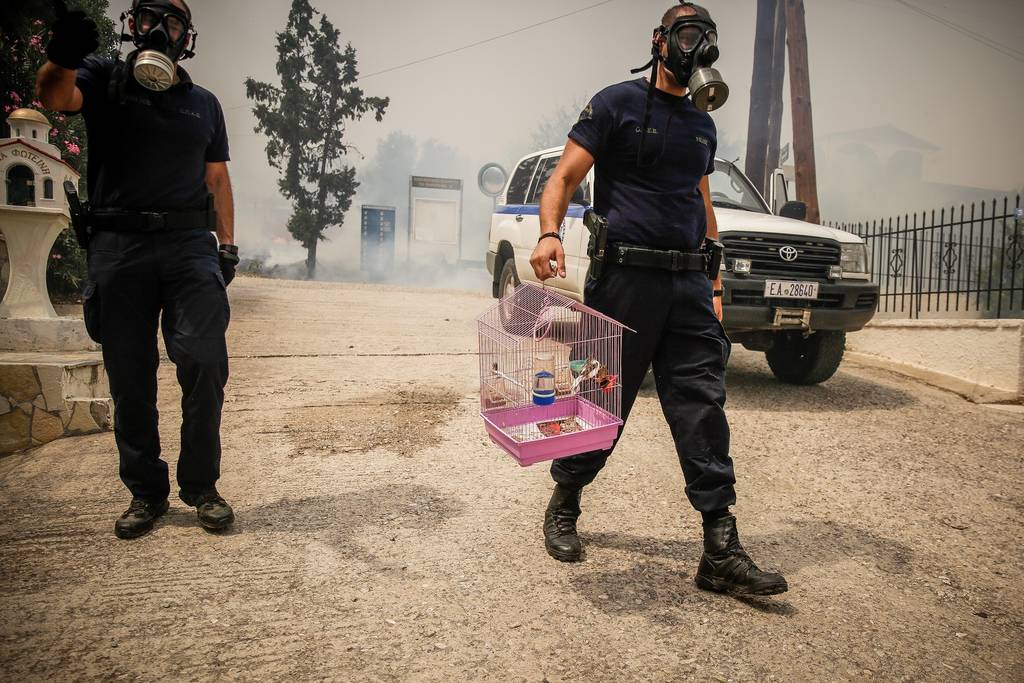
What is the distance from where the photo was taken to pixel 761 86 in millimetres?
17422

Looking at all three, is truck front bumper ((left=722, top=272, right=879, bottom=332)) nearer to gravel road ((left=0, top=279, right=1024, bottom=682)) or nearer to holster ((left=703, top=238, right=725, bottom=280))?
gravel road ((left=0, top=279, right=1024, bottom=682))

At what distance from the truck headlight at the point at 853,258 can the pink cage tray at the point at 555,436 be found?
4.39 meters

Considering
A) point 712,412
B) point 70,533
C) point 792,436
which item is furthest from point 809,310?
point 70,533

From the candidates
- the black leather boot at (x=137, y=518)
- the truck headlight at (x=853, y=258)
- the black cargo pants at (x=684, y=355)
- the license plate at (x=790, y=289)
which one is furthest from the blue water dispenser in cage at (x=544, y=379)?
the truck headlight at (x=853, y=258)

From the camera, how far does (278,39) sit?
27.3 metres

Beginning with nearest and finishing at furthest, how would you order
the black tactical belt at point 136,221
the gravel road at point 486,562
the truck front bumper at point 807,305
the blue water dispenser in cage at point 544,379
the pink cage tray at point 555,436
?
the gravel road at point 486,562 → the pink cage tray at point 555,436 → the blue water dispenser in cage at point 544,379 → the black tactical belt at point 136,221 → the truck front bumper at point 807,305

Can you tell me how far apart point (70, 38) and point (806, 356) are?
6.28 m

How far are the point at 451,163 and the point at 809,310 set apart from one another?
142ft

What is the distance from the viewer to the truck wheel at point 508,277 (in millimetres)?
8492

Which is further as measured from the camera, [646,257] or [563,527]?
[563,527]

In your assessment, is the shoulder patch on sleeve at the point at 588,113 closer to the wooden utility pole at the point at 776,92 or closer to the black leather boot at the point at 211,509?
the black leather boot at the point at 211,509

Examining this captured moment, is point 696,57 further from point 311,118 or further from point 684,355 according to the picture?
point 311,118

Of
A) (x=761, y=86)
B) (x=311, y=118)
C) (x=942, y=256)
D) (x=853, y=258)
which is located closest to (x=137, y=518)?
(x=853, y=258)

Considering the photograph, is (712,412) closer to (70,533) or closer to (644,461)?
(644,461)
